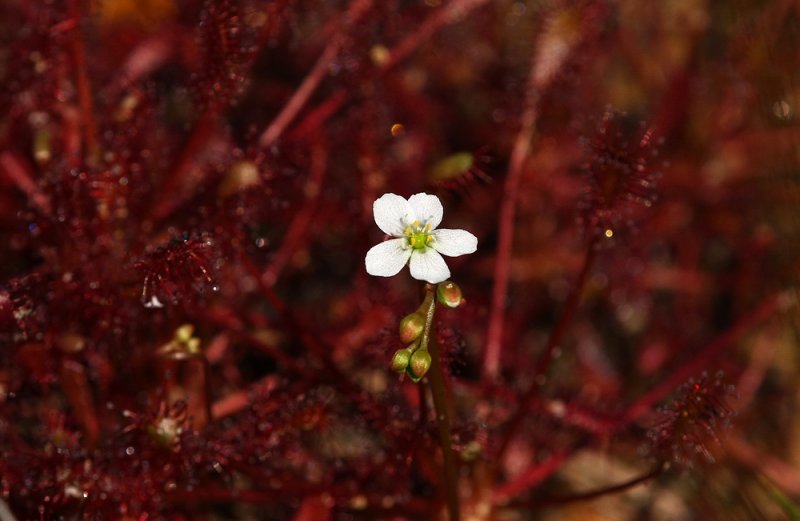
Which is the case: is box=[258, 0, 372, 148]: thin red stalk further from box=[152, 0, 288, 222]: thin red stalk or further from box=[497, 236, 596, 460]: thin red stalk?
box=[497, 236, 596, 460]: thin red stalk

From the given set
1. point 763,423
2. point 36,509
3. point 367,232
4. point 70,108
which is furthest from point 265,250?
point 763,423

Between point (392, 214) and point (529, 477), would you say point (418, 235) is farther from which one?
point (529, 477)

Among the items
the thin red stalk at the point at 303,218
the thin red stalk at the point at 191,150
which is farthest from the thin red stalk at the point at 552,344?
the thin red stalk at the point at 191,150

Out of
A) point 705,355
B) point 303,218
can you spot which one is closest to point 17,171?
point 303,218

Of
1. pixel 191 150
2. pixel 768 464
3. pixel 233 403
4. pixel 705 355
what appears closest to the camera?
pixel 233 403

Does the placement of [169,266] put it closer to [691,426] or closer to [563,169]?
[691,426]

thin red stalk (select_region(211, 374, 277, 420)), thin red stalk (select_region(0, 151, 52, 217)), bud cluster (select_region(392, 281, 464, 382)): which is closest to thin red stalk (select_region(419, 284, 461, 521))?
bud cluster (select_region(392, 281, 464, 382))

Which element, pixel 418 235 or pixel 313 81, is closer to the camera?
pixel 418 235
